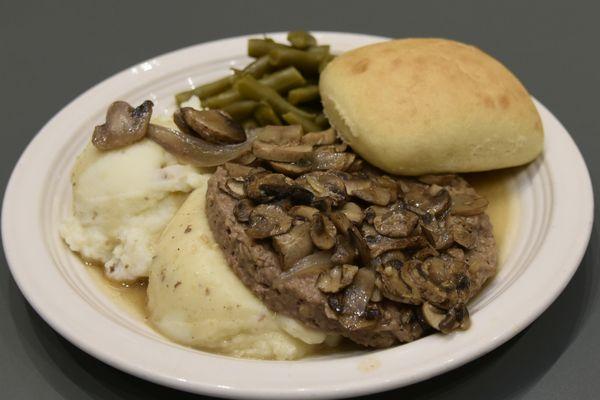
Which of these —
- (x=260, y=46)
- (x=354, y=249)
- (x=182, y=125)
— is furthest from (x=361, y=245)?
(x=260, y=46)

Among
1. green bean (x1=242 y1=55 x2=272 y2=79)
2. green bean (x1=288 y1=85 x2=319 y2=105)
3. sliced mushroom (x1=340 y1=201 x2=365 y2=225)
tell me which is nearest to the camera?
sliced mushroom (x1=340 y1=201 x2=365 y2=225)

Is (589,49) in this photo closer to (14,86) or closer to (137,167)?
(137,167)

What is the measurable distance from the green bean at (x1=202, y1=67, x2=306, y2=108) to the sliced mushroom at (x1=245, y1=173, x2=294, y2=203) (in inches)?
44.7

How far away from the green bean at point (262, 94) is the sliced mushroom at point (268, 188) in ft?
3.33

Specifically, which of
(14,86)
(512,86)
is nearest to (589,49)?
(512,86)

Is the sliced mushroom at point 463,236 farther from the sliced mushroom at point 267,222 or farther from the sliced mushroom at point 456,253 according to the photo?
the sliced mushroom at point 267,222

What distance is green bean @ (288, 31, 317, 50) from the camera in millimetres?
4215

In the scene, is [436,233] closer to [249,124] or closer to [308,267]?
[308,267]

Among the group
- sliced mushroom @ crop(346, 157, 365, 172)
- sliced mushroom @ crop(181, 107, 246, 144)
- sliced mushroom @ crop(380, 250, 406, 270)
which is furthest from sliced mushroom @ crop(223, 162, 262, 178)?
sliced mushroom @ crop(380, 250, 406, 270)

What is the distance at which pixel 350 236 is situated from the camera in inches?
111

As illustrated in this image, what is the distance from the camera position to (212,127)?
3.46 meters

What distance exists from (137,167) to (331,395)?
1.57 m

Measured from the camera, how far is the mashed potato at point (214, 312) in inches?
112

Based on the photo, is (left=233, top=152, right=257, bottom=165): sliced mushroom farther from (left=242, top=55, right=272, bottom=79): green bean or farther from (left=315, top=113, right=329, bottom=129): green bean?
(left=242, top=55, right=272, bottom=79): green bean
